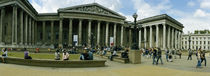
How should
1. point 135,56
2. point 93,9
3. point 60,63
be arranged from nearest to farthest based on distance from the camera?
point 60,63 → point 135,56 → point 93,9

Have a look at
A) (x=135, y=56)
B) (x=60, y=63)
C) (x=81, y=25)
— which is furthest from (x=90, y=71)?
(x=81, y=25)

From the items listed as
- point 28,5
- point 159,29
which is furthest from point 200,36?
point 28,5

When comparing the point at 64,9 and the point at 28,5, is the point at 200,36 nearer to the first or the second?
the point at 64,9

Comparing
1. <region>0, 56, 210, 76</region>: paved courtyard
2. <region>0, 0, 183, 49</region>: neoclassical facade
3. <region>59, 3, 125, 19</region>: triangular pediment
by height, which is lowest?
<region>0, 56, 210, 76</region>: paved courtyard

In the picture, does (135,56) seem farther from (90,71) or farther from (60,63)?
(60,63)

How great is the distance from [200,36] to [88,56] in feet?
407

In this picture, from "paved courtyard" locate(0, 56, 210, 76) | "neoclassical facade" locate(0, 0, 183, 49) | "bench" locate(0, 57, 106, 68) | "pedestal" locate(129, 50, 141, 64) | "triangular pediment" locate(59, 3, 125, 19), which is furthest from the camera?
"triangular pediment" locate(59, 3, 125, 19)

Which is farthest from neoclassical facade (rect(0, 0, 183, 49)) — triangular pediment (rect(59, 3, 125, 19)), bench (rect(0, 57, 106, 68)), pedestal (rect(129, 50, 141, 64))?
bench (rect(0, 57, 106, 68))

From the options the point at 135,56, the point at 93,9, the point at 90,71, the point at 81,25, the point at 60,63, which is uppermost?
the point at 93,9

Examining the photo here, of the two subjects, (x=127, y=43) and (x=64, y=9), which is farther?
(x=127, y=43)

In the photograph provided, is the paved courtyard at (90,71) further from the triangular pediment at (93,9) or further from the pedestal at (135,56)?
the triangular pediment at (93,9)

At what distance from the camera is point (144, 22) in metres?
65.4

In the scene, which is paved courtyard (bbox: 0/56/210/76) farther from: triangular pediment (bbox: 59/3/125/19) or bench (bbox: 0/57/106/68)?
triangular pediment (bbox: 59/3/125/19)

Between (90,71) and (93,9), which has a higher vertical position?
(93,9)
